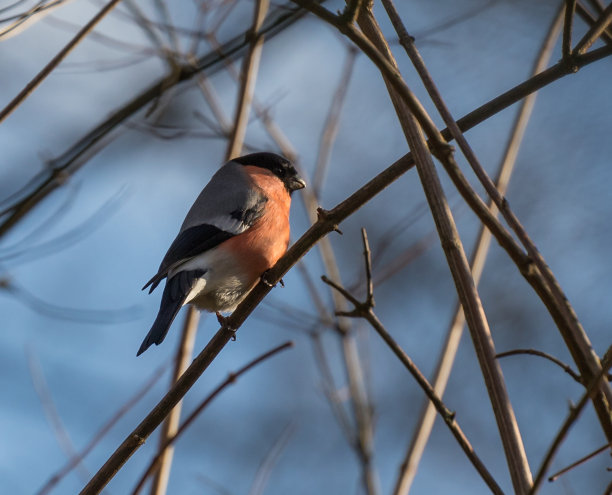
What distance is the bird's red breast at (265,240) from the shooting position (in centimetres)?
335

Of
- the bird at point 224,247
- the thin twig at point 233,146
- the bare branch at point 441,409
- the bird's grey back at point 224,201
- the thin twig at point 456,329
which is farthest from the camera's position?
the bird's grey back at point 224,201

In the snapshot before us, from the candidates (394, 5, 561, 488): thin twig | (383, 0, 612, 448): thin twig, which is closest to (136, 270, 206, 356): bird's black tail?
(394, 5, 561, 488): thin twig

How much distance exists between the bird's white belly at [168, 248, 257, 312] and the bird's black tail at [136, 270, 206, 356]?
0.04 m

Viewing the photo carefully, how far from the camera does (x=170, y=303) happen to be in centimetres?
298

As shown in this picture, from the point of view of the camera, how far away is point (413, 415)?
785cm

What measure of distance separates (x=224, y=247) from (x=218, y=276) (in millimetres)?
139

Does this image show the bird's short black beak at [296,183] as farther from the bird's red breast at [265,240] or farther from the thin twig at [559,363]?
the thin twig at [559,363]

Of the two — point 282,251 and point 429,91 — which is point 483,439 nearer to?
point 282,251

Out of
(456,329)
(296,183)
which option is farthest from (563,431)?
(296,183)

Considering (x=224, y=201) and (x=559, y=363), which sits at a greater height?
(x=224, y=201)

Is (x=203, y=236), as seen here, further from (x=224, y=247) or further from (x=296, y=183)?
(x=296, y=183)

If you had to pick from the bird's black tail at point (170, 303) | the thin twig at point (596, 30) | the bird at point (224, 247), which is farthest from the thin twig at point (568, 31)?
the bird at point (224, 247)

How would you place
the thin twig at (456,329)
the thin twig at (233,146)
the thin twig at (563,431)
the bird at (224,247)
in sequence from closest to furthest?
the thin twig at (563,431) → the thin twig at (456,329) → the thin twig at (233,146) → the bird at (224,247)

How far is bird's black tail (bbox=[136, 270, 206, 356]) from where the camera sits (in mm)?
2719
